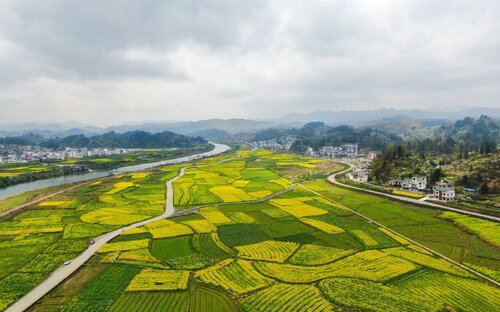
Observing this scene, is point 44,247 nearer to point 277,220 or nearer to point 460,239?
point 277,220

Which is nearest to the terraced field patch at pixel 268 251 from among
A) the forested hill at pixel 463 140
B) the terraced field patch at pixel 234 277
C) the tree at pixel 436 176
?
the terraced field patch at pixel 234 277

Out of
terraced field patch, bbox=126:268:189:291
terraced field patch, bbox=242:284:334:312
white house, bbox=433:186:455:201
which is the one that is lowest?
terraced field patch, bbox=242:284:334:312

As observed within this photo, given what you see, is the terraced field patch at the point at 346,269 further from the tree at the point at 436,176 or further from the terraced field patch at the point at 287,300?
the tree at the point at 436,176

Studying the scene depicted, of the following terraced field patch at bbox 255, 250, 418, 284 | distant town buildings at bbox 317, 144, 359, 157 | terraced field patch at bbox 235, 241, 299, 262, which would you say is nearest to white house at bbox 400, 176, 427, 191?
terraced field patch at bbox 255, 250, 418, 284

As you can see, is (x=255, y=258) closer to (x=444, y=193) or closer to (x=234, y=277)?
(x=234, y=277)

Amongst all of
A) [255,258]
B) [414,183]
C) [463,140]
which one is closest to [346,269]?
[255,258]

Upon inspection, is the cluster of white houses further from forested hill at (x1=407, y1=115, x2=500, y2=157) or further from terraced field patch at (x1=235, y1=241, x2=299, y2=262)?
terraced field patch at (x1=235, y1=241, x2=299, y2=262)
